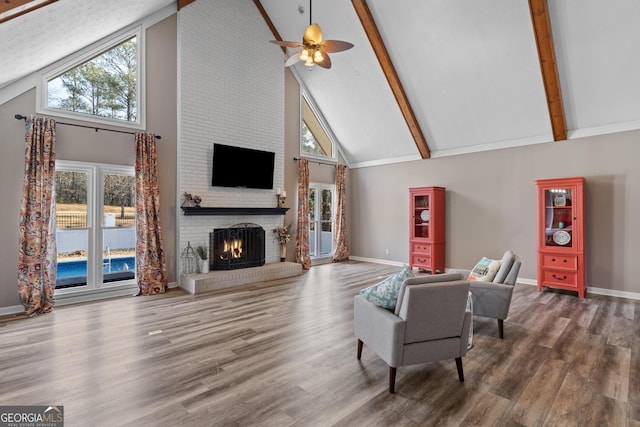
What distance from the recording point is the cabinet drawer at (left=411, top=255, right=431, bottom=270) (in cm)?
714

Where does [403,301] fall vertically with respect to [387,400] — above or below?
above

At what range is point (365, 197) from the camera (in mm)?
8883

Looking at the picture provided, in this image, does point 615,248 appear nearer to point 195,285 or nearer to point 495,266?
point 495,266

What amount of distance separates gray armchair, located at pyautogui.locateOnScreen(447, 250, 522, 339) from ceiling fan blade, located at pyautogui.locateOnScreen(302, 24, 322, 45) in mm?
3453

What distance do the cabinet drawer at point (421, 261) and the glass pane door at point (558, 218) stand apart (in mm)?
2251

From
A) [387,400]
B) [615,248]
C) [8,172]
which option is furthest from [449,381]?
[8,172]

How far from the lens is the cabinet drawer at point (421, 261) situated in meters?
7.14

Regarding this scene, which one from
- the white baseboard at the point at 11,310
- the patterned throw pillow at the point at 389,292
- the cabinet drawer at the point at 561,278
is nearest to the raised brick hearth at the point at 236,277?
the white baseboard at the point at 11,310

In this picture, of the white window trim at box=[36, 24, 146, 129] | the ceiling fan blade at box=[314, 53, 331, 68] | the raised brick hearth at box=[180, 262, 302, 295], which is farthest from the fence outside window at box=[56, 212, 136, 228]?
the ceiling fan blade at box=[314, 53, 331, 68]

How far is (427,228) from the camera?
287 inches

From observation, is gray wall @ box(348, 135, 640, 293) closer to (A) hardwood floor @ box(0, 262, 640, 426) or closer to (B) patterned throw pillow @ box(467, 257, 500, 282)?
(A) hardwood floor @ box(0, 262, 640, 426)

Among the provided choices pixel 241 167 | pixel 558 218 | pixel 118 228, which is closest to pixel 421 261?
pixel 558 218

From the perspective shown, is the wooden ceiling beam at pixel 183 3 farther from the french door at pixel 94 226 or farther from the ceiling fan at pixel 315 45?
the french door at pixel 94 226

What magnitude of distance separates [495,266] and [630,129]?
366 centimetres
